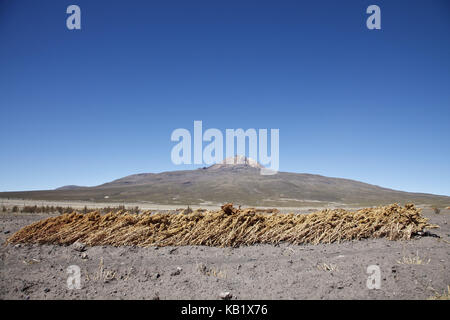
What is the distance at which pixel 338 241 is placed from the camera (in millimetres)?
7926

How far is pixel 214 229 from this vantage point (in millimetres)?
7637

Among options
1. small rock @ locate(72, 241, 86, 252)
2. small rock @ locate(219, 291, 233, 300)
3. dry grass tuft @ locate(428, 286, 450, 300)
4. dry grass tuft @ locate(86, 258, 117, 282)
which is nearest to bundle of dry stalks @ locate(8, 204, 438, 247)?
small rock @ locate(72, 241, 86, 252)

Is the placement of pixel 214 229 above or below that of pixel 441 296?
above

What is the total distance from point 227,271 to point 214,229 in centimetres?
210

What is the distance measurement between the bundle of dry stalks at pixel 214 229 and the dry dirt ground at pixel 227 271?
38 cm

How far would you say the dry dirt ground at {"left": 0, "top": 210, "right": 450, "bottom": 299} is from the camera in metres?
4.50

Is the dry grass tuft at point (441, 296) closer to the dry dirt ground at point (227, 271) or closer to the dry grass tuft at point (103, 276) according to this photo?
the dry dirt ground at point (227, 271)

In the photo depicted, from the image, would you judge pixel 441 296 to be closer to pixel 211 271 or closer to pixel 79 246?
Result: pixel 211 271

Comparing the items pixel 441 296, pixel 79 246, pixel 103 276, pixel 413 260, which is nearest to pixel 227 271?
pixel 103 276

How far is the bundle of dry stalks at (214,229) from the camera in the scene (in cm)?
729

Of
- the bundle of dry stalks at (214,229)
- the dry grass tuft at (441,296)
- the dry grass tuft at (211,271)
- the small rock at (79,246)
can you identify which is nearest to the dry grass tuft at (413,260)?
the dry grass tuft at (441,296)
